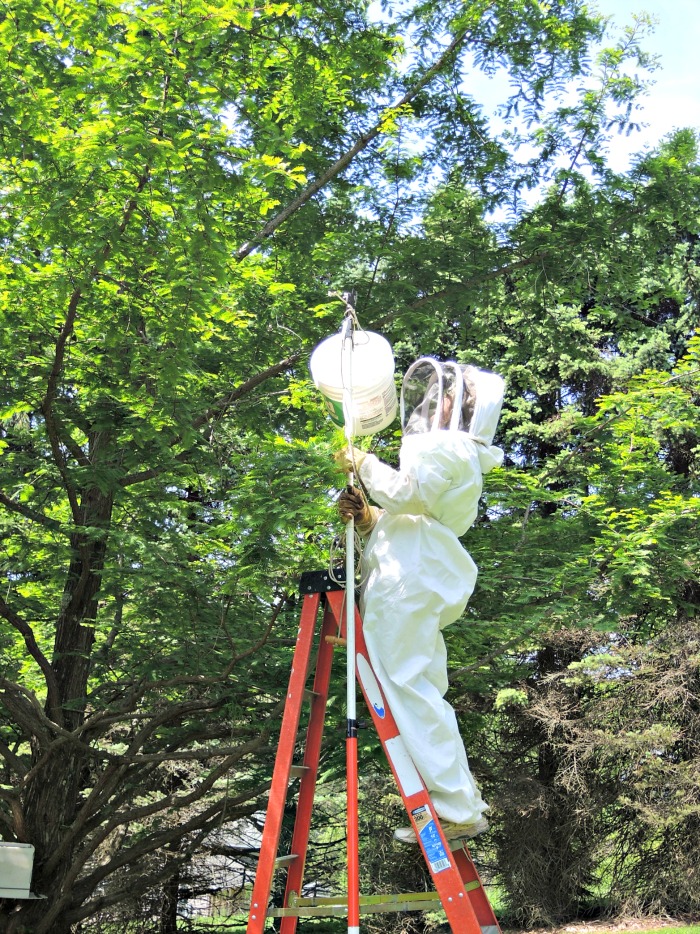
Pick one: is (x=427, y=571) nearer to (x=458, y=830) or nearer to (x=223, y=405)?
(x=458, y=830)

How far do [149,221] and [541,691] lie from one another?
Result: 344 inches

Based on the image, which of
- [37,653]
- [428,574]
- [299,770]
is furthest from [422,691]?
[37,653]

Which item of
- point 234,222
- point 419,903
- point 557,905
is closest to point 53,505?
point 234,222

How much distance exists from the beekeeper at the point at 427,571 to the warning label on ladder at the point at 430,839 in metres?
0.08

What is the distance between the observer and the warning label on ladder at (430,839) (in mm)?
2805

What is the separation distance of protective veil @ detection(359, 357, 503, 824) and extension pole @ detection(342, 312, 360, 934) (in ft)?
0.32

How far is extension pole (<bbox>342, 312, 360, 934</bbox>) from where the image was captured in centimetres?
270

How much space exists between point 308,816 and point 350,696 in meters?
0.72

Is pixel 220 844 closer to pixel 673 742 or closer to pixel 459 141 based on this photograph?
pixel 673 742

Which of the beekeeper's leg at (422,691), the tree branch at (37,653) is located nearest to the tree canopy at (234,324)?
the tree branch at (37,653)

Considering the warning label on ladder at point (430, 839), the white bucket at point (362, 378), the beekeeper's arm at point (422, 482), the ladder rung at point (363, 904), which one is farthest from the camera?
the white bucket at point (362, 378)

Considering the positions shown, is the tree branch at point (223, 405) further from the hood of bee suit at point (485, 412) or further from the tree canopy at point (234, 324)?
the hood of bee suit at point (485, 412)

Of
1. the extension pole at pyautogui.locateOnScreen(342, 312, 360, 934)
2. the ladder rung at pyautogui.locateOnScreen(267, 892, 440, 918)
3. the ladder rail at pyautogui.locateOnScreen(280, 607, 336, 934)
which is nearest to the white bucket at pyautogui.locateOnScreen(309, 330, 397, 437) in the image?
the extension pole at pyautogui.locateOnScreen(342, 312, 360, 934)

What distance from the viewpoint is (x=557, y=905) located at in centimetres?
1099
